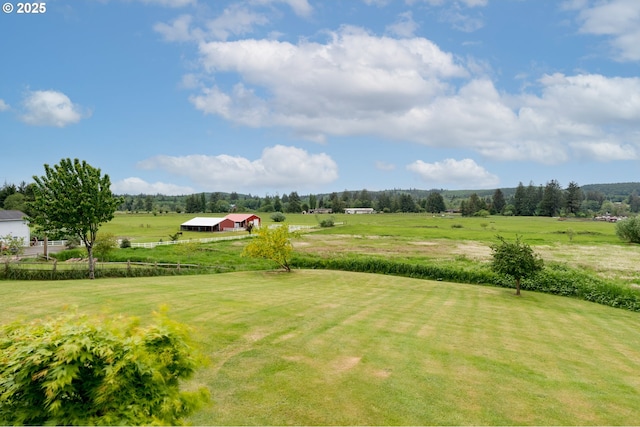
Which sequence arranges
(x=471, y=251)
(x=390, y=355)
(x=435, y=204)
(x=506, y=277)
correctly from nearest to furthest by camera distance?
(x=390, y=355), (x=506, y=277), (x=471, y=251), (x=435, y=204)

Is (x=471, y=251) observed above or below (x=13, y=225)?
below

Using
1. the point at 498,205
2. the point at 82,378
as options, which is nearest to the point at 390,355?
the point at 82,378

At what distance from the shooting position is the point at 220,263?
41.4m

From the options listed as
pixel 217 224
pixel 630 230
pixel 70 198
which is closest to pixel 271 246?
pixel 70 198

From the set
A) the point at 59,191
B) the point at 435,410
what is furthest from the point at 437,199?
the point at 435,410

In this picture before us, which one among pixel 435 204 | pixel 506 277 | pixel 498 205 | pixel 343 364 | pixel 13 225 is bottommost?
pixel 506 277

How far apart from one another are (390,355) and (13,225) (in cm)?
5441

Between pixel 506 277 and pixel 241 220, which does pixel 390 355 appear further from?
pixel 241 220

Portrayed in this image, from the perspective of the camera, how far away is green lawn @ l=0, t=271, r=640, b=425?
348 inches

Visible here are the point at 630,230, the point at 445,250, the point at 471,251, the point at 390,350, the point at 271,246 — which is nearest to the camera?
the point at 390,350

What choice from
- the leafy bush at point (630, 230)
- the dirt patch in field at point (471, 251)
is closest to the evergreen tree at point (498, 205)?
the leafy bush at point (630, 230)

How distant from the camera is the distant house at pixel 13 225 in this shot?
156 ft

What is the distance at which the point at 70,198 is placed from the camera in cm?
2883

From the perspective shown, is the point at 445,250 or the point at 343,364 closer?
the point at 343,364
